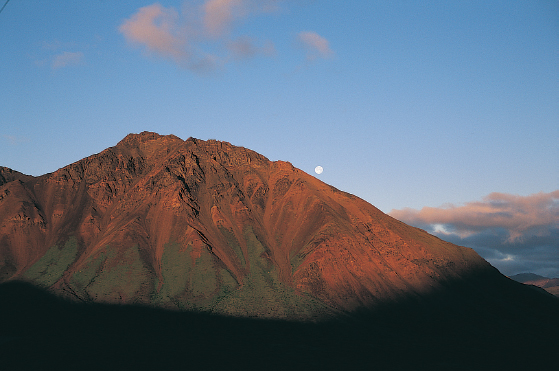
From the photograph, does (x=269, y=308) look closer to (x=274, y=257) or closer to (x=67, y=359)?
(x=274, y=257)


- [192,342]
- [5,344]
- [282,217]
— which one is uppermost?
[282,217]

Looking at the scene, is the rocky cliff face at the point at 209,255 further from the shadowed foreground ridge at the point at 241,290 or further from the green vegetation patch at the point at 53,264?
the shadowed foreground ridge at the point at 241,290

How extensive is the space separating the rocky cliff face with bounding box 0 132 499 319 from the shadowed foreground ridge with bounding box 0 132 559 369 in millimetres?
508

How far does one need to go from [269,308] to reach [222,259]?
28.3m

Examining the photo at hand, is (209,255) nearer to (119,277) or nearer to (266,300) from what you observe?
(266,300)

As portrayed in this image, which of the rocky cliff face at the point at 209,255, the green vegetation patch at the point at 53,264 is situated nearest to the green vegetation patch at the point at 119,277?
the rocky cliff face at the point at 209,255

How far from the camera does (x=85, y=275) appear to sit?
531 feet

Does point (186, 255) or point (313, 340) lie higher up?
point (186, 255)

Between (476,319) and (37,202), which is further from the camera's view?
(37,202)

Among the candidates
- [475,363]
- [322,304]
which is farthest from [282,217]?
[475,363]

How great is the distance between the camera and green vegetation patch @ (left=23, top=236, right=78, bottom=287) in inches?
6417

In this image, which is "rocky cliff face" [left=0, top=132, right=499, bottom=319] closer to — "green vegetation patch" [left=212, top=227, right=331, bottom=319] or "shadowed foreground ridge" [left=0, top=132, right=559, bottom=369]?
"green vegetation patch" [left=212, top=227, right=331, bottom=319]

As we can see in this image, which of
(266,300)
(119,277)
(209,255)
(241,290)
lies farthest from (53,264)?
(266,300)

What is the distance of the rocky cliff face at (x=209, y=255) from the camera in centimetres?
15750
